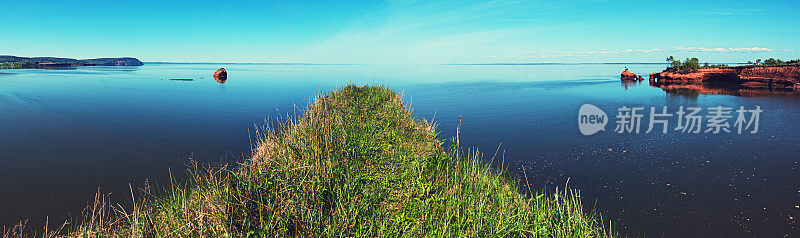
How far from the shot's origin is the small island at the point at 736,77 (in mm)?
37625

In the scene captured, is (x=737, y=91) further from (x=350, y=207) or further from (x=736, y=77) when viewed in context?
(x=350, y=207)

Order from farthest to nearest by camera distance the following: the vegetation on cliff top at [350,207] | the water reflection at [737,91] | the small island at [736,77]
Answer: the small island at [736,77], the water reflection at [737,91], the vegetation on cliff top at [350,207]

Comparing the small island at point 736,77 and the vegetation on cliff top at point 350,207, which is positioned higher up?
the small island at point 736,77

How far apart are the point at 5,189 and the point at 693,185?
53.7ft

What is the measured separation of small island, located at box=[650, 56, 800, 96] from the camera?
123 ft

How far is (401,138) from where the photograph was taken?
8.77 m

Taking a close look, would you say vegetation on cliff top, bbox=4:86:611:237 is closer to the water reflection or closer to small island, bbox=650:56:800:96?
the water reflection

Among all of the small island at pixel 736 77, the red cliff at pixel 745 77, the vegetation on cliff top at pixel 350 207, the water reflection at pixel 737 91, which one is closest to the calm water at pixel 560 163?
the vegetation on cliff top at pixel 350 207

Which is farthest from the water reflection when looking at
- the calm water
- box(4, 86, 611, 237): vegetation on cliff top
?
box(4, 86, 611, 237): vegetation on cliff top

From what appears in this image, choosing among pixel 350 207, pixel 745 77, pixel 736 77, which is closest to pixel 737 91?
pixel 745 77

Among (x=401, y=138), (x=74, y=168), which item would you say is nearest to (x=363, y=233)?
(x=401, y=138)

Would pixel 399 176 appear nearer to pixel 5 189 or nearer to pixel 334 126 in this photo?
pixel 334 126

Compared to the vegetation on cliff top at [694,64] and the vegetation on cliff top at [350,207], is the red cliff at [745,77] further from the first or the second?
the vegetation on cliff top at [350,207]

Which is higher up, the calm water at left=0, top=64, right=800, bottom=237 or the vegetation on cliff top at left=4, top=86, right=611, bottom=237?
the vegetation on cliff top at left=4, top=86, right=611, bottom=237
